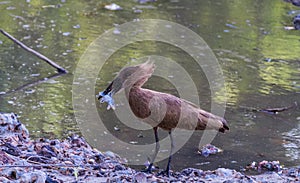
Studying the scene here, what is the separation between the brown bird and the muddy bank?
401mm

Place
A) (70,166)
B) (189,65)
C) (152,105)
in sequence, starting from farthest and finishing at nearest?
(189,65) → (152,105) → (70,166)

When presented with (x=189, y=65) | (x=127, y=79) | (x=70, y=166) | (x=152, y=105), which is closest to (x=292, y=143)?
(x=152, y=105)

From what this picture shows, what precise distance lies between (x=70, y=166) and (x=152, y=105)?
0.82m

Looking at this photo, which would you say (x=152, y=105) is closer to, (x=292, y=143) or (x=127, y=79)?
(x=127, y=79)

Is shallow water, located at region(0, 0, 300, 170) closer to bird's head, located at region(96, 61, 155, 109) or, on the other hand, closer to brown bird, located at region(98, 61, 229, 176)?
brown bird, located at region(98, 61, 229, 176)

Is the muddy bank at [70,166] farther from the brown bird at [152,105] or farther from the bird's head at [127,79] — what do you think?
the bird's head at [127,79]

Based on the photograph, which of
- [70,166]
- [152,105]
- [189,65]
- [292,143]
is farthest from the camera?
[189,65]

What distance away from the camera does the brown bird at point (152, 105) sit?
4934mm

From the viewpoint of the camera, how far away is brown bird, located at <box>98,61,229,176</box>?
16.2 ft

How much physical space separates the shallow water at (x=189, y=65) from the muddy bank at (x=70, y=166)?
23.9 inches

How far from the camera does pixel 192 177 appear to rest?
17.5 feet

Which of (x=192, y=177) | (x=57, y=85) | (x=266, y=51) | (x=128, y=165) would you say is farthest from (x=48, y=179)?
(x=266, y=51)

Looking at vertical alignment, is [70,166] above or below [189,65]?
above

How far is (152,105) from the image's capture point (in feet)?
Answer: 16.4
